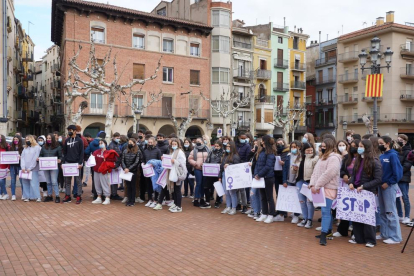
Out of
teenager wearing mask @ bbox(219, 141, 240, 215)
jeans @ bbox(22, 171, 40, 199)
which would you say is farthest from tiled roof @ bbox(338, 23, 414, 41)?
jeans @ bbox(22, 171, 40, 199)

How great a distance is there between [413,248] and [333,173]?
1.99 metres

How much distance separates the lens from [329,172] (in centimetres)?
786

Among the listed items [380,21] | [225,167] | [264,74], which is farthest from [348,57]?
[225,167]

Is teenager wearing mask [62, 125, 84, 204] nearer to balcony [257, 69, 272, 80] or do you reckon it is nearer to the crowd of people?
the crowd of people

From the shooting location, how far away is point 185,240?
801cm

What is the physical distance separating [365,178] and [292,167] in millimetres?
2106

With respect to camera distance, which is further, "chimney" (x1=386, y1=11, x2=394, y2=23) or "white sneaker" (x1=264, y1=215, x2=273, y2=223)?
"chimney" (x1=386, y1=11, x2=394, y2=23)

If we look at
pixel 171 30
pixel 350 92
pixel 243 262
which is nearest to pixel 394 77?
pixel 350 92

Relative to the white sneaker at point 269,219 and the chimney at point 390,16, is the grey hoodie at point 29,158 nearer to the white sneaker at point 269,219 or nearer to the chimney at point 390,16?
the white sneaker at point 269,219

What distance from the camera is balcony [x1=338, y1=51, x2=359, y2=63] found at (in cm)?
5509

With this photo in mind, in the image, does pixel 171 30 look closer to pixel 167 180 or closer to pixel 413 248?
pixel 167 180

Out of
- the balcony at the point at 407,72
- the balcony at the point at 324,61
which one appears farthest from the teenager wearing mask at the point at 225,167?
the balcony at the point at 324,61

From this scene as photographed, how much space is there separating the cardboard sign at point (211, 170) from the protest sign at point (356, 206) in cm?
403

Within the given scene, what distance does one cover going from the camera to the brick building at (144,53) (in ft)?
124
